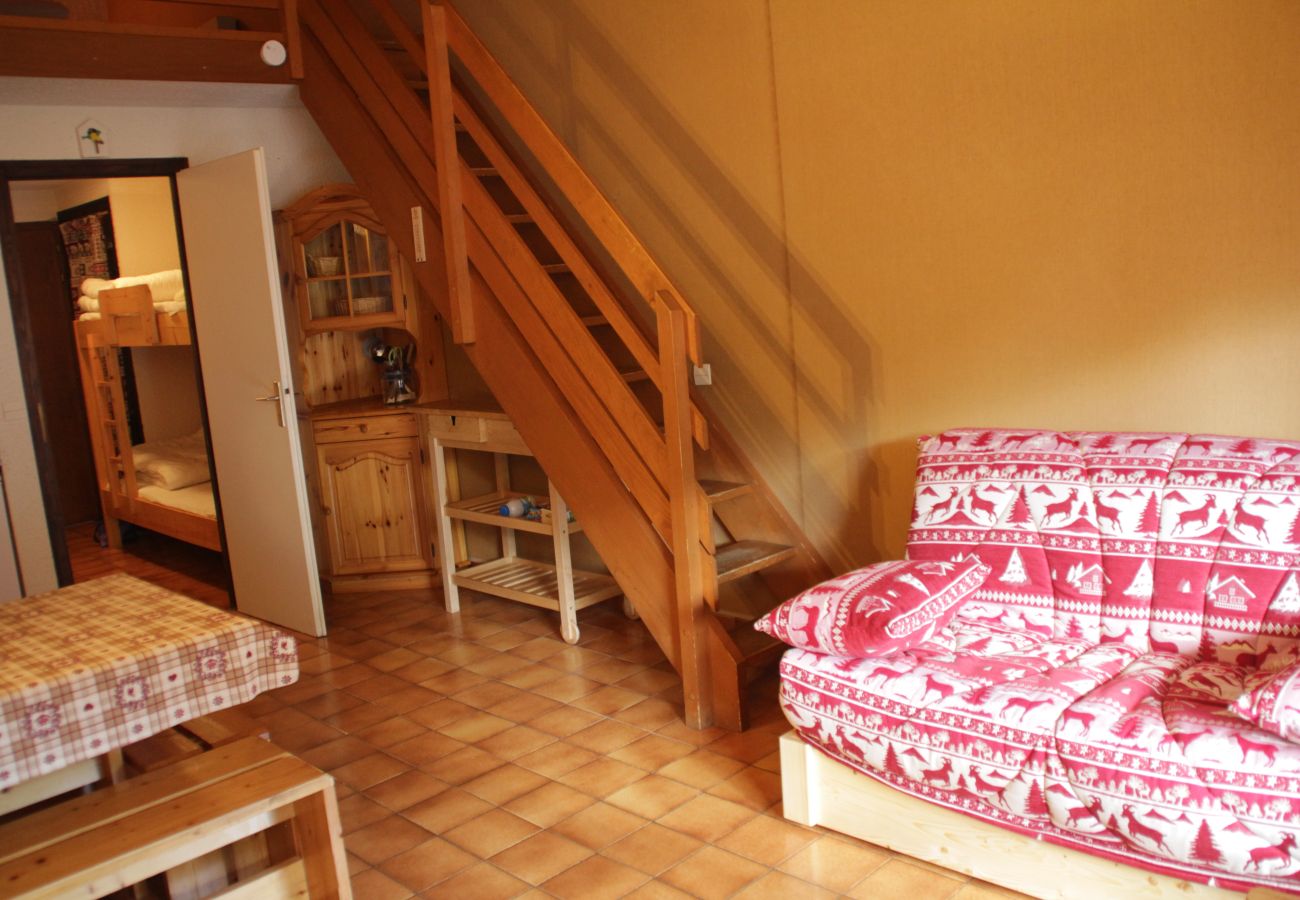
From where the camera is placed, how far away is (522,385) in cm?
406

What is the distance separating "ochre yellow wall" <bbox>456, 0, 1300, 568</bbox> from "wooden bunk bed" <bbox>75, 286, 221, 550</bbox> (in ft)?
10.6

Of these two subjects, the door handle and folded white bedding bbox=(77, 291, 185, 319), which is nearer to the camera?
the door handle

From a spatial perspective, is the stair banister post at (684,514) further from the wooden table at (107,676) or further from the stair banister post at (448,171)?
the wooden table at (107,676)

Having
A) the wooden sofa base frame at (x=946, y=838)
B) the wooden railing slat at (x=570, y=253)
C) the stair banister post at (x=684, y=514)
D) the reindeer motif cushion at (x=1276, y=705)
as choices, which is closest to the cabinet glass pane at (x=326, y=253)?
the wooden railing slat at (x=570, y=253)

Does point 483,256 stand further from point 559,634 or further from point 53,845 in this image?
point 53,845

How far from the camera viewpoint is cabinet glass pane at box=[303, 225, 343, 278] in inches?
214

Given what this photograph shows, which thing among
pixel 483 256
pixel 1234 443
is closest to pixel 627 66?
pixel 483 256

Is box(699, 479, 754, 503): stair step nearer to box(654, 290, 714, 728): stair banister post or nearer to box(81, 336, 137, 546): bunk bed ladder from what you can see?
box(654, 290, 714, 728): stair banister post

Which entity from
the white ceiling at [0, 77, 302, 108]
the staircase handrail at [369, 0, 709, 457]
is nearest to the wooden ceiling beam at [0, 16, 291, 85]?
the white ceiling at [0, 77, 302, 108]

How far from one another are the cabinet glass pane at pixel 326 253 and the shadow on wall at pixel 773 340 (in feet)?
5.23

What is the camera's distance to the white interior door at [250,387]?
470 cm

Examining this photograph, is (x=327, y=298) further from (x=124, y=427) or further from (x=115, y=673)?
A: (x=115, y=673)

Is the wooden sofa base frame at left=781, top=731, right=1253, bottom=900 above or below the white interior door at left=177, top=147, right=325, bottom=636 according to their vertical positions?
below

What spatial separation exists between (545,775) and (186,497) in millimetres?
4095
